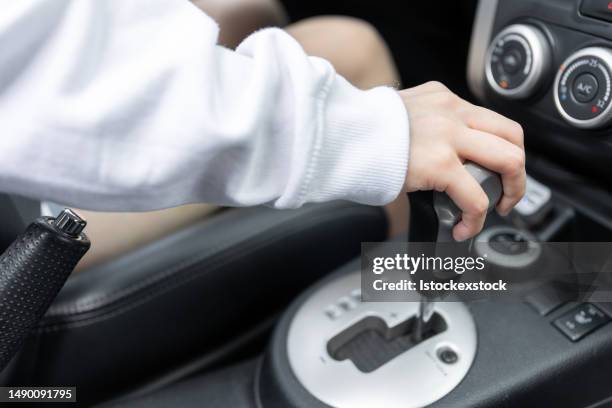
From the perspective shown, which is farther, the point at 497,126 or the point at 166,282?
the point at 166,282

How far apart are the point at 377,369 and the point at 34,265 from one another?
0.96 ft

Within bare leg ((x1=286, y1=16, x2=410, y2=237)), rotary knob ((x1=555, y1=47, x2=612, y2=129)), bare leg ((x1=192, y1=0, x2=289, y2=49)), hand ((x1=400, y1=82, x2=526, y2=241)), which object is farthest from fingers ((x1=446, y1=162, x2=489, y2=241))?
bare leg ((x1=192, y1=0, x2=289, y2=49))

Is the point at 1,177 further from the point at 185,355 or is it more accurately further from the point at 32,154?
the point at 185,355

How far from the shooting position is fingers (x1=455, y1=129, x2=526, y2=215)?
0.42 m

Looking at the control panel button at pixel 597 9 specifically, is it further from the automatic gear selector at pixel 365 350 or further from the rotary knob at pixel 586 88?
the automatic gear selector at pixel 365 350

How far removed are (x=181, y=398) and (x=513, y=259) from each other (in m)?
0.35

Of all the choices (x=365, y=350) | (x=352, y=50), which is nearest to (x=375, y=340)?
(x=365, y=350)

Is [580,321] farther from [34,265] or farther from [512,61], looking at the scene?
[34,265]

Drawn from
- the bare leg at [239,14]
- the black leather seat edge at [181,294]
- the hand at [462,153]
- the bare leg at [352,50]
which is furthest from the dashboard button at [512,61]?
the bare leg at [239,14]

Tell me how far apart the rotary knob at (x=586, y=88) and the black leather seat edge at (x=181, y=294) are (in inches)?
10.2

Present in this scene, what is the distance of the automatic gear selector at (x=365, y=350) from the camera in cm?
50

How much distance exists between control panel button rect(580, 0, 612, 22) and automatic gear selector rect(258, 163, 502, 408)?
0.22m

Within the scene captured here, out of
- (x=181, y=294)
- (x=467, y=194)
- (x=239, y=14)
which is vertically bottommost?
(x=181, y=294)

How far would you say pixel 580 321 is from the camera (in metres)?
0.52
